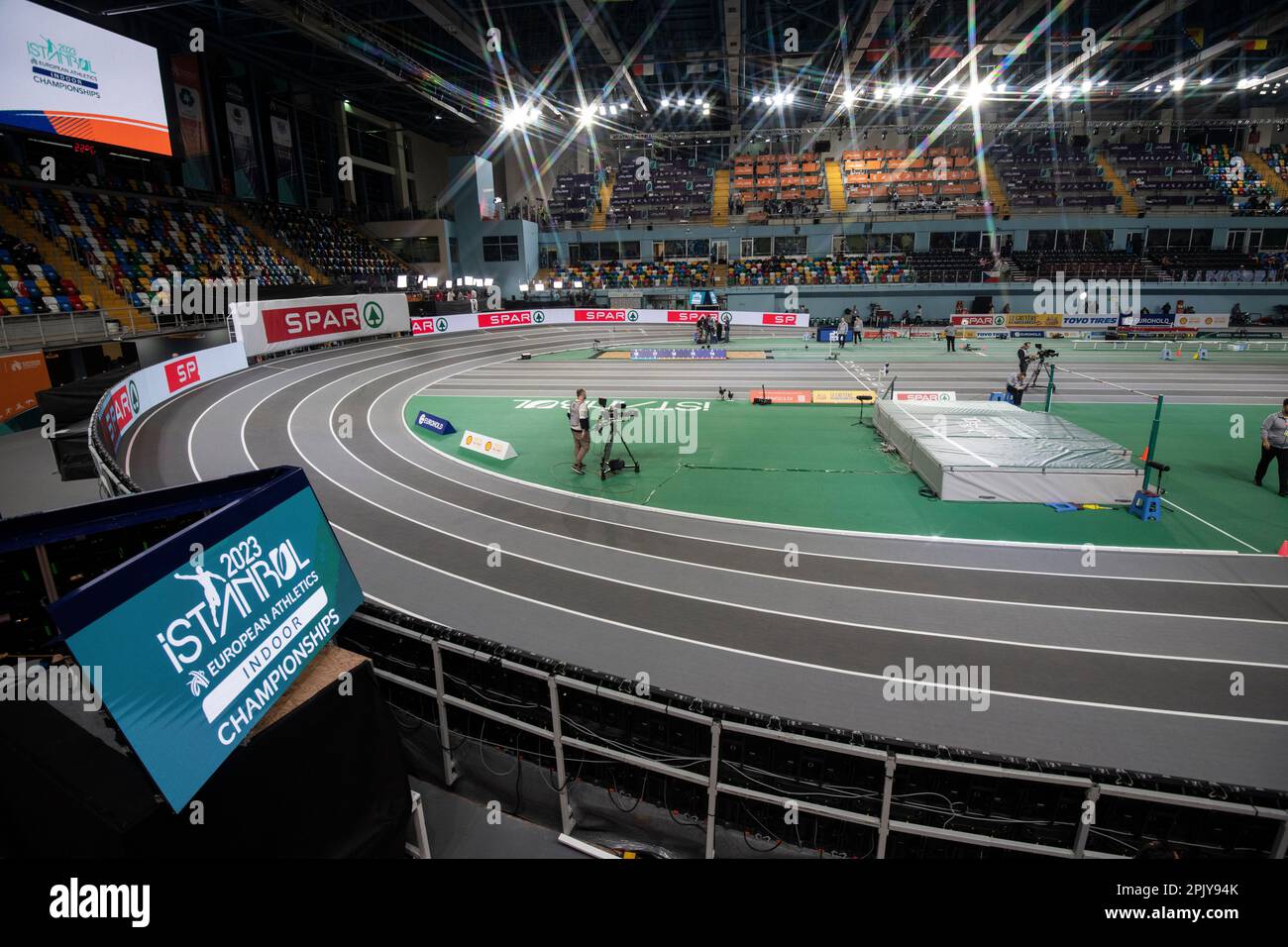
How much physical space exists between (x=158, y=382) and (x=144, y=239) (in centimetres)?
1648

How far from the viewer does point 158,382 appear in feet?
63.6

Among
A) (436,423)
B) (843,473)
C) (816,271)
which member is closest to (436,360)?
(436,423)

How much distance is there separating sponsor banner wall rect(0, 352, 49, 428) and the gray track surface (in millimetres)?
7529

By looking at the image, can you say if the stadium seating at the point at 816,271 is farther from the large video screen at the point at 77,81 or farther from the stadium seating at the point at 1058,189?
the large video screen at the point at 77,81

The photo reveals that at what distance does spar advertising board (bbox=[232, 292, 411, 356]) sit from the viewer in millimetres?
25595

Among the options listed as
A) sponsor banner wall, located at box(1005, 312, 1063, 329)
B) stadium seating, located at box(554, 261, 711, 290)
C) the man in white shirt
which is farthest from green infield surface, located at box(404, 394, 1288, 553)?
stadium seating, located at box(554, 261, 711, 290)

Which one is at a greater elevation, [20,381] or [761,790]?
[20,381]

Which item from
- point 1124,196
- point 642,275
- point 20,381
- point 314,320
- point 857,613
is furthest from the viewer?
point 1124,196

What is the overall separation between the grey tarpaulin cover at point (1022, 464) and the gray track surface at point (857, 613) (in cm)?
197

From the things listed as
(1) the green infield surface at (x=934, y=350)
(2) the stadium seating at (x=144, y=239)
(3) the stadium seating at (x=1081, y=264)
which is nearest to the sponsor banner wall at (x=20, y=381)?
(2) the stadium seating at (x=144, y=239)

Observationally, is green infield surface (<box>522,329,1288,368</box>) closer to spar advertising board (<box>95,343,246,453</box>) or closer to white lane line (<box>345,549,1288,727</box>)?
spar advertising board (<box>95,343,246,453</box>)

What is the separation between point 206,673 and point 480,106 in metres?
45.5

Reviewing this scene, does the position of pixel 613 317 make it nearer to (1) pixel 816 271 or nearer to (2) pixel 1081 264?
(1) pixel 816 271

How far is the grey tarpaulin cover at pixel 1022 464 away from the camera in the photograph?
1105 cm
